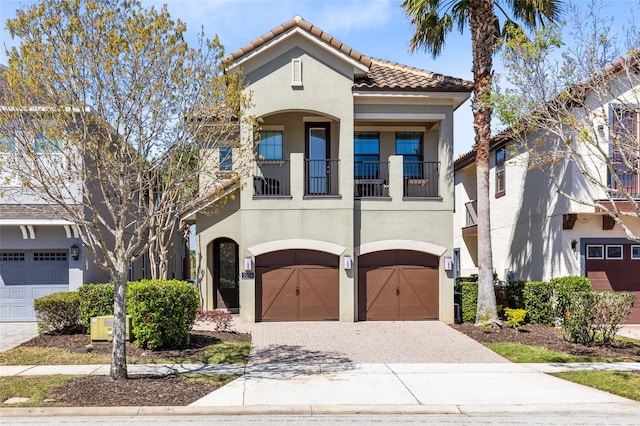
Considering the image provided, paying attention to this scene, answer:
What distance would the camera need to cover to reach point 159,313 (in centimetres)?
1291

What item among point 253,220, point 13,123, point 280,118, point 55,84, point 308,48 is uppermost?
point 308,48

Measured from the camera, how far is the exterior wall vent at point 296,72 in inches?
720

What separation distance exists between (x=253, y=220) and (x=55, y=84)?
9.49 meters

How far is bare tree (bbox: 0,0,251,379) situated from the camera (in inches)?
363

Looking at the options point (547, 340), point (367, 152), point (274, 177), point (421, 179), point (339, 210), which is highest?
point (367, 152)

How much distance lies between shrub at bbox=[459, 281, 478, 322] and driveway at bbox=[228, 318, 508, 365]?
3.21ft

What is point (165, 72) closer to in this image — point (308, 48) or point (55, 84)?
point (55, 84)

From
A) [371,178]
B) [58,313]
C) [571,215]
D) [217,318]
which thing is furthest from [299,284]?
[571,215]

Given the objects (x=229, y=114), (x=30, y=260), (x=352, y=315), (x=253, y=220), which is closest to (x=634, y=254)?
(x=352, y=315)

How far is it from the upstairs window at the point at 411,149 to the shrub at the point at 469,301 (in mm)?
4575

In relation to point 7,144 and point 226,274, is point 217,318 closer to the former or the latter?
point 226,274

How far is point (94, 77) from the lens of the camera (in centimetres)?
945

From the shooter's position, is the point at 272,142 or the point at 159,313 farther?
the point at 272,142

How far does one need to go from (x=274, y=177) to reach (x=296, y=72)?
3.80 meters
